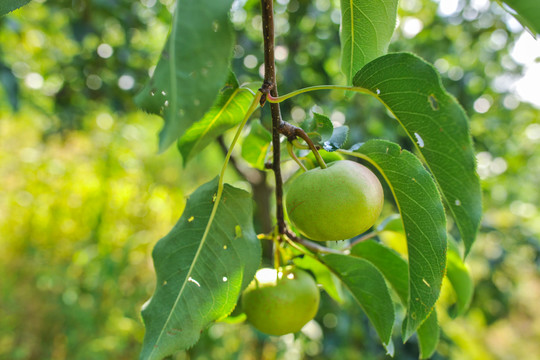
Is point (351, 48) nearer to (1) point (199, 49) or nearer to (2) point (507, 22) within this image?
(1) point (199, 49)

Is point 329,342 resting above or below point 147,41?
below

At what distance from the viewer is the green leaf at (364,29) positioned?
1.92 ft

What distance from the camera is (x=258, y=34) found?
7.54 ft

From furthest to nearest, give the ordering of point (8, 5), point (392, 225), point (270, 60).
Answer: point (392, 225)
point (270, 60)
point (8, 5)

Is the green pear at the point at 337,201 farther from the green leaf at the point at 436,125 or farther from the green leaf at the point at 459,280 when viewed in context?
the green leaf at the point at 459,280

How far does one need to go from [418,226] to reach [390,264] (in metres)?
0.24

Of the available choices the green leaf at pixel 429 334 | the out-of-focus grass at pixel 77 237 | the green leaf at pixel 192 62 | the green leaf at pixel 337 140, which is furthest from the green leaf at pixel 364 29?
the out-of-focus grass at pixel 77 237

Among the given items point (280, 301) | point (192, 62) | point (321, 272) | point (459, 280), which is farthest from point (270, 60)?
point (459, 280)

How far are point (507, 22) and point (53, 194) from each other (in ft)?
12.7

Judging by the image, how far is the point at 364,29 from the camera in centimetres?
60

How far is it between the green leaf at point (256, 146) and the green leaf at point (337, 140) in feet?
0.61

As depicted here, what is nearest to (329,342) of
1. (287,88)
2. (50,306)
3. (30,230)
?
(287,88)

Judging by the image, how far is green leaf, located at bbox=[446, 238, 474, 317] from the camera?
903mm

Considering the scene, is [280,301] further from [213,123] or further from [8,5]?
[8,5]
